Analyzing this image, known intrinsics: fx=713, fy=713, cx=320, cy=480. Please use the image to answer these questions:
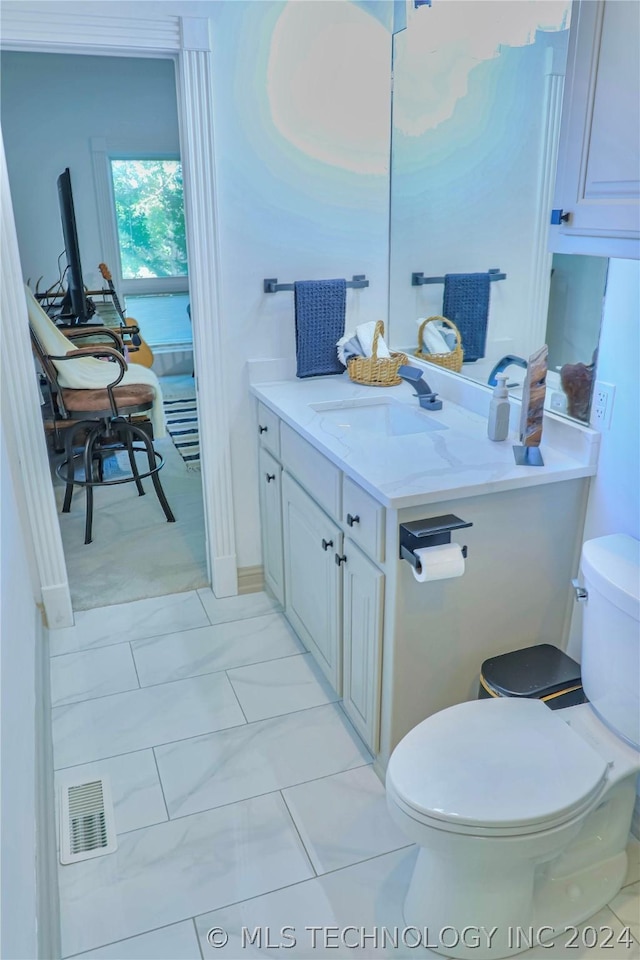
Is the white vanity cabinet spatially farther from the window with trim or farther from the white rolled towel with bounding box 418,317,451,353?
the window with trim

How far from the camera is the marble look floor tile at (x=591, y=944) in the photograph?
1.58m

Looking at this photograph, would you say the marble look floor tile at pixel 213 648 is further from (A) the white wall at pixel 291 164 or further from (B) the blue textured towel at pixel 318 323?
(B) the blue textured towel at pixel 318 323

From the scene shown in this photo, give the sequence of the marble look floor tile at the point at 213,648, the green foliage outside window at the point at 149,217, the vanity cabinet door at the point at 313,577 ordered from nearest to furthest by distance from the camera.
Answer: the vanity cabinet door at the point at 313,577 < the marble look floor tile at the point at 213,648 < the green foliage outside window at the point at 149,217

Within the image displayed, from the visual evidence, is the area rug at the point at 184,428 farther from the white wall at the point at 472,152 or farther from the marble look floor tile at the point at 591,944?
the marble look floor tile at the point at 591,944

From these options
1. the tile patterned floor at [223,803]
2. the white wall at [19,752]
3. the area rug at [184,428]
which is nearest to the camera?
the white wall at [19,752]

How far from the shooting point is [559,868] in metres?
1.68

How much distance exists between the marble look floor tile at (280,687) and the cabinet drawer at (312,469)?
0.67 meters

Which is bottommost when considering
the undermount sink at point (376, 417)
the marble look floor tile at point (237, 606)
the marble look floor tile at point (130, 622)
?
the marble look floor tile at point (130, 622)

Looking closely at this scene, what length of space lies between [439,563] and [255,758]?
0.91m

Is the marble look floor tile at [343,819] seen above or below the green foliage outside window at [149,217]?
below

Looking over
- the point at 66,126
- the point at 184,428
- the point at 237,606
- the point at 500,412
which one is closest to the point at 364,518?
the point at 500,412

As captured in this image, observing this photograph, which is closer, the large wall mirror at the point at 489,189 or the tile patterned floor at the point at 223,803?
the tile patterned floor at the point at 223,803

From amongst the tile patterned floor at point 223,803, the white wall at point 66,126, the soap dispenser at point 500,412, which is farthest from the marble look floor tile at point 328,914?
the white wall at point 66,126

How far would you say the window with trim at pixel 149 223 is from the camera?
6055mm
